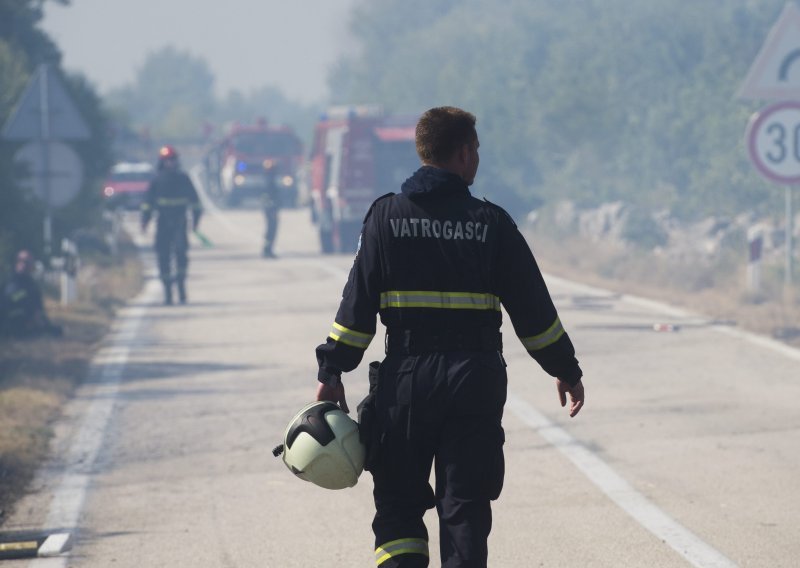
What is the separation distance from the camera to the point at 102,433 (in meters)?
10.5

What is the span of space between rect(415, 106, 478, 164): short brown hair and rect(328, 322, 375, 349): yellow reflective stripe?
1.99 feet

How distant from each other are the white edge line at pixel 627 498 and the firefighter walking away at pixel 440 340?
5.62 ft

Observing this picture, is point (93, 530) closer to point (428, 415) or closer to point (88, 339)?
point (428, 415)

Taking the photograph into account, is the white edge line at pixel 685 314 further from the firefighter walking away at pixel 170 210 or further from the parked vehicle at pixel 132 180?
the parked vehicle at pixel 132 180

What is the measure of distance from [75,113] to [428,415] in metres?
14.1

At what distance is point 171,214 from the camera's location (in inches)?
795

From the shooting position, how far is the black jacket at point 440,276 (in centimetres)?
523

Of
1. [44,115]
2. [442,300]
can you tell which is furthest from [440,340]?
[44,115]

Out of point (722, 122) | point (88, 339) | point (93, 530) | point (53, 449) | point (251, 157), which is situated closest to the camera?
point (93, 530)

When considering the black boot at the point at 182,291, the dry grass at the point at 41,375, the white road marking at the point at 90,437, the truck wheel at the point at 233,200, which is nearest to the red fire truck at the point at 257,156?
the truck wheel at the point at 233,200

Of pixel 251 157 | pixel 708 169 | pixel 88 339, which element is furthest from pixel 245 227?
pixel 88 339

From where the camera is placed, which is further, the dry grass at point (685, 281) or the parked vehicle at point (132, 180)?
the parked vehicle at point (132, 180)

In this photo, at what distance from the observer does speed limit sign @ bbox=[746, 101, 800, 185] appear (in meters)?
17.5

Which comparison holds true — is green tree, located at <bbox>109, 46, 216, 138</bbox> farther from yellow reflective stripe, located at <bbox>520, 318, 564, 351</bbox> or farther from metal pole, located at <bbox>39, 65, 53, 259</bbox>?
yellow reflective stripe, located at <bbox>520, 318, 564, 351</bbox>
